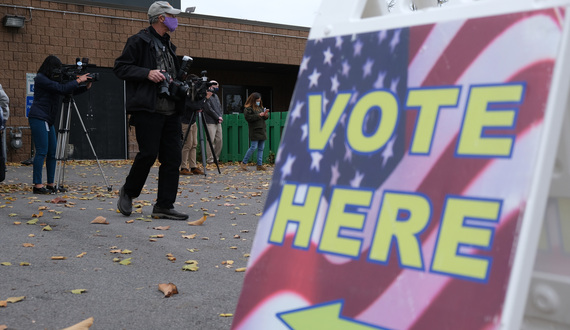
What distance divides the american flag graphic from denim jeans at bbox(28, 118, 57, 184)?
794cm

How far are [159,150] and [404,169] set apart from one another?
5022mm

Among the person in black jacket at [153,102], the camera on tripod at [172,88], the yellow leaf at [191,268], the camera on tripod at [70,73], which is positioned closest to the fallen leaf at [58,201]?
the camera on tripod at [70,73]

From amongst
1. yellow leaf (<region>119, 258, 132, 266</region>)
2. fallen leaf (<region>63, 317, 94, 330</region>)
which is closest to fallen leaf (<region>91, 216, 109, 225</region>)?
yellow leaf (<region>119, 258, 132, 266</region>)

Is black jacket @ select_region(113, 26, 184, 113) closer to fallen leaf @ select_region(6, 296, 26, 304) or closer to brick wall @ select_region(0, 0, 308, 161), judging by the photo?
fallen leaf @ select_region(6, 296, 26, 304)

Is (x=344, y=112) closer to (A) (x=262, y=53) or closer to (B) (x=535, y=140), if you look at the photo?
(B) (x=535, y=140)

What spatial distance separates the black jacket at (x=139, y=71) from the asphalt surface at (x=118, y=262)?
115 centimetres

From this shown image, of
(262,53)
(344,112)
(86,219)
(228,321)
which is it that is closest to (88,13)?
(262,53)

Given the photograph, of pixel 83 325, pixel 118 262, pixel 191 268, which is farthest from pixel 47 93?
pixel 83 325

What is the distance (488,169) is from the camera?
1.55 meters

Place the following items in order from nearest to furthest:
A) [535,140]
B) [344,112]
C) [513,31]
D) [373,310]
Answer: [535,140], [513,31], [373,310], [344,112]

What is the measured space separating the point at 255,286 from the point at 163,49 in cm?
494

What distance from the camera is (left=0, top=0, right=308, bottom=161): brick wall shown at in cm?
1838

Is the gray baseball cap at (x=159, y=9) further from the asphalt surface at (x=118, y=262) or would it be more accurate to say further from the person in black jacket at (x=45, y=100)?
the person in black jacket at (x=45, y=100)

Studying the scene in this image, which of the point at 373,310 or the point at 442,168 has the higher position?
the point at 442,168
